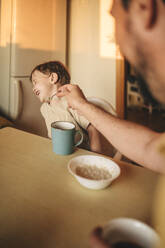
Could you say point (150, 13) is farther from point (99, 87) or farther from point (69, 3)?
point (69, 3)

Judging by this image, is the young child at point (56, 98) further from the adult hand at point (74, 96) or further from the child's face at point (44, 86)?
the adult hand at point (74, 96)

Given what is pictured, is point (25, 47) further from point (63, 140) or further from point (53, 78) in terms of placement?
point (63, 140)

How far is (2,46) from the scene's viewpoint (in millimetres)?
1937

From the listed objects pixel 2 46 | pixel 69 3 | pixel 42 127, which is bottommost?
pixel 42 127

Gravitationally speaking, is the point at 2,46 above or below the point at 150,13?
above

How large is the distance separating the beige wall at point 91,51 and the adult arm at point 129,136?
1279mm

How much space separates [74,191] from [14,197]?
152mm


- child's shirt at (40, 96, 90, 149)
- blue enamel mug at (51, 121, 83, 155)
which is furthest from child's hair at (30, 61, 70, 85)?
blue enamel mug at (51, 121, 83, 155)

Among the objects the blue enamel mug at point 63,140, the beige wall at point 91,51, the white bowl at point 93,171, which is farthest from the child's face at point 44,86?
the beige wall at point 91,51

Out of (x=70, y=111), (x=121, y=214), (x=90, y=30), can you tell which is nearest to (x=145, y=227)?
(x=121, y=214)

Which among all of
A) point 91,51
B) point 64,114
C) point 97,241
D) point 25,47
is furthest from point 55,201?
point 91,51

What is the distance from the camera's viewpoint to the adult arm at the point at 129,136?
73 cm

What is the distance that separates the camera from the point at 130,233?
386 mm

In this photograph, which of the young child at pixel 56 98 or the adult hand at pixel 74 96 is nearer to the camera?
the adult hand at pixel 74 96
